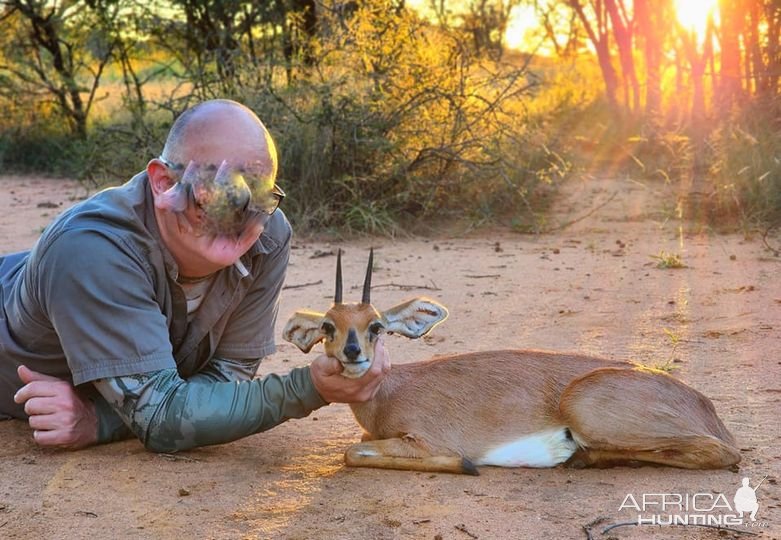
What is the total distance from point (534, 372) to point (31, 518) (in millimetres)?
2250

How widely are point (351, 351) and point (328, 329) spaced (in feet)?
0.97

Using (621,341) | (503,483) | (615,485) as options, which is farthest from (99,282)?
(621,341)

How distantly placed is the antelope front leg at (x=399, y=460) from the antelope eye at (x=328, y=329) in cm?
51

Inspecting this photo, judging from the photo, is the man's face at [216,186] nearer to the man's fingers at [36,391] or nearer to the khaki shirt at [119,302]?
the khaki shirt at [119,302]

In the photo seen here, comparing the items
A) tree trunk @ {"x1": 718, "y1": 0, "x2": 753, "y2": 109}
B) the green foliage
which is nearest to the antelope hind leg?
the green foliage

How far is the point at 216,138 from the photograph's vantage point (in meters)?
3.90

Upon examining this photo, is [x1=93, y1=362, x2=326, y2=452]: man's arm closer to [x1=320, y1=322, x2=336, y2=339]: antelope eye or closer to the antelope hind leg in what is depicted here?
[x1=320, y1=322, x2=336, y2=339]: antelope eye

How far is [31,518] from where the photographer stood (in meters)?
3.56

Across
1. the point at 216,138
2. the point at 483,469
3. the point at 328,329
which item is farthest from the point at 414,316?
the point at 216,138

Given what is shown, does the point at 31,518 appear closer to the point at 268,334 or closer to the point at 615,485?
the point at 268,334

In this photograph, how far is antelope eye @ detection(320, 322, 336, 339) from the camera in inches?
164

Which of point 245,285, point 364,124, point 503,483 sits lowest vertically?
point 503,483

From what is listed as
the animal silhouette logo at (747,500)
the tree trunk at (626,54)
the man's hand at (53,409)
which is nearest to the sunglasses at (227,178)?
the man's hand at (53,409)

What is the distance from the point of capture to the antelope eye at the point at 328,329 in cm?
416
